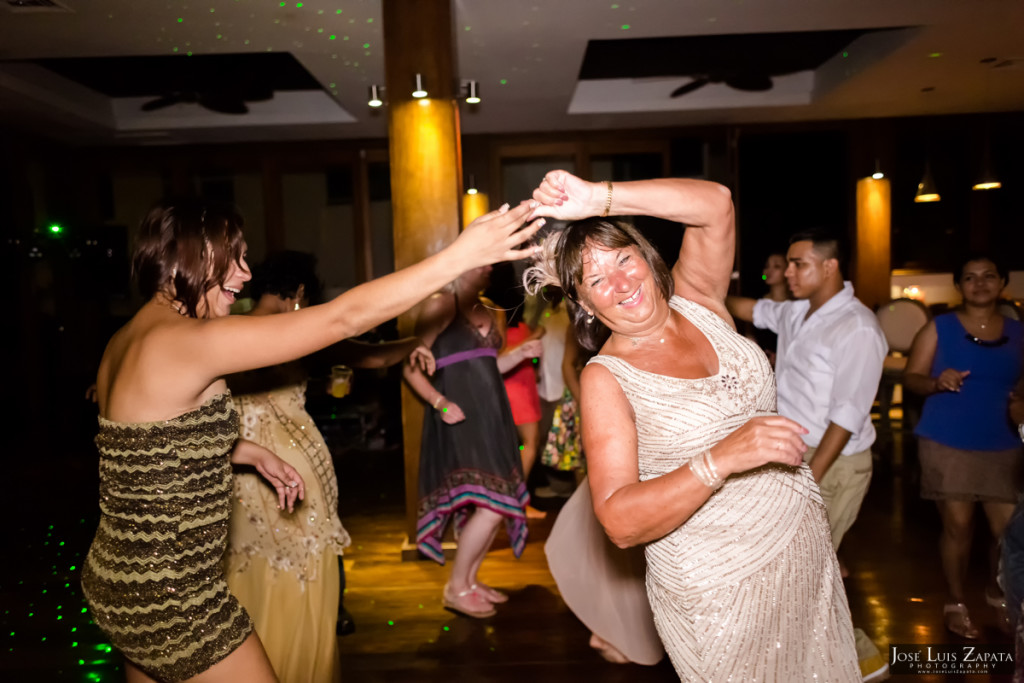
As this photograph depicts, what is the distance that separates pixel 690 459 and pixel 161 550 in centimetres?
110

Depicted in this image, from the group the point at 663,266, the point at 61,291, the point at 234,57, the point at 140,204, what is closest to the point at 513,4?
the point at 234,57

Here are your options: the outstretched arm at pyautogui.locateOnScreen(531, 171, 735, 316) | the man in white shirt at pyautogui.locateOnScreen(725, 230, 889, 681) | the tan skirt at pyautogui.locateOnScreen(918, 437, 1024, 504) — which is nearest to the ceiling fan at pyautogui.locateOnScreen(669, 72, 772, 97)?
the man in white shirt at pyautogui.locateOnScreen(725, 230, 889, 681)

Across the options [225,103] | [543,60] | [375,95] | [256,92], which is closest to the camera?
[375,95]

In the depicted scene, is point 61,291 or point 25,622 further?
point 61,291

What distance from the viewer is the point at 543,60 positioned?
219 inches

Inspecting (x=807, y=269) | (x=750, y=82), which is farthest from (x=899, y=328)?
(x=807, y=269)

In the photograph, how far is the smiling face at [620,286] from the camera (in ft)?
4.86

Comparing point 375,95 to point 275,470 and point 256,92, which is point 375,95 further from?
point 256,92

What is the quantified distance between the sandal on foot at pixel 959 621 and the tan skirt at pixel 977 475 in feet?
1.41

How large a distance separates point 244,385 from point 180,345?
1028mm

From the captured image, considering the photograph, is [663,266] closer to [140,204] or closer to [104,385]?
[104,385]

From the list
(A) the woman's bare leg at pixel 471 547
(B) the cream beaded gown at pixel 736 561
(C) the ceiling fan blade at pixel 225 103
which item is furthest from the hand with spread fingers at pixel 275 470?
(C) the ceiling fan blade at pixel 225 103

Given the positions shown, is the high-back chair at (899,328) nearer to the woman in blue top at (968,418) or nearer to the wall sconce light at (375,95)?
the woman in blue top at (968,418)

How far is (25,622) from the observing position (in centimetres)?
328
